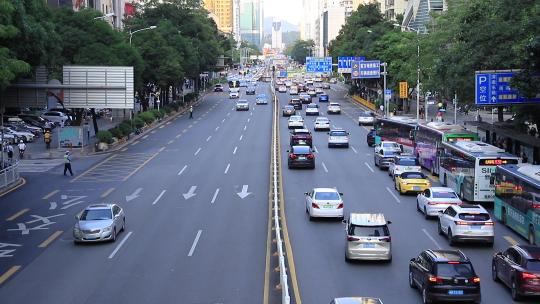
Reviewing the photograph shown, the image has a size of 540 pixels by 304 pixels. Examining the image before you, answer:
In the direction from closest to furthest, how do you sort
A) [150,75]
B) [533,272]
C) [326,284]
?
1. [533,272]
2. [326,284]
3. [150,75]

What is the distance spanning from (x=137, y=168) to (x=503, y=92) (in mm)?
23698

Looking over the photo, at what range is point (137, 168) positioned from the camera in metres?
50.6

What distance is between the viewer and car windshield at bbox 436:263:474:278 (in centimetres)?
1962

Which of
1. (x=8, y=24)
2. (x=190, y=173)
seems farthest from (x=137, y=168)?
(x=8, y=24)

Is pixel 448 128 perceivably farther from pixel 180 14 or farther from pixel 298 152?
pixel 180 14

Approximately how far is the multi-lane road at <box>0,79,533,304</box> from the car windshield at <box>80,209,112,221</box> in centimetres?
108

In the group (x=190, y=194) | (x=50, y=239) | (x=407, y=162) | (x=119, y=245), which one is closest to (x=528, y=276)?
(x=119, y=245)

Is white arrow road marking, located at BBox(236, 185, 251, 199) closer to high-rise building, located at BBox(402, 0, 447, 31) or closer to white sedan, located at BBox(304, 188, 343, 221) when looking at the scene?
white sedan, located at BBox(304, 188, 343, 221)

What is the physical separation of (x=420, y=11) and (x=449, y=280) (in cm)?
10285

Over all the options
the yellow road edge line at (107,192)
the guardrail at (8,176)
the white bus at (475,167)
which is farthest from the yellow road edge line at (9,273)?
the white bus at (475,167)

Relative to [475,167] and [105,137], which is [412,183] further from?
[105,137]

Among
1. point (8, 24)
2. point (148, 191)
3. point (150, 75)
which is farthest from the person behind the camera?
point (150, 75)

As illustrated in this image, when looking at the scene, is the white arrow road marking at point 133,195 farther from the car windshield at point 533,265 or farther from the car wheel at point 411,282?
the car windshield at point 533,265

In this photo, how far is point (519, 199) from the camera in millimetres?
29031
